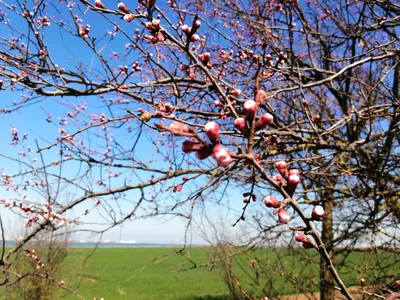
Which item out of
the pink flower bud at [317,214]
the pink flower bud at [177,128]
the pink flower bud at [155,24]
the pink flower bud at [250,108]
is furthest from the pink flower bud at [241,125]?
the pink flower bud at [155,24]

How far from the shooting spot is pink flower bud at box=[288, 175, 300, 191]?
935mm

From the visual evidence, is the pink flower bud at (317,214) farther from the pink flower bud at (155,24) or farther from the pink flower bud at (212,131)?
the pink flower bud at (155,24)

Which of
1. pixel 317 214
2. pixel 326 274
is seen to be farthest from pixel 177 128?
pixel 326 274

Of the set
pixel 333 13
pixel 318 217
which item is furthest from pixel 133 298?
pixel 318 217

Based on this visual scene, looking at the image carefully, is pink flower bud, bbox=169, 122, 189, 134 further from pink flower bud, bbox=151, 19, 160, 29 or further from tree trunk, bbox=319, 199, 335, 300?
tree trunk, bbox=319, 199, 335, 300

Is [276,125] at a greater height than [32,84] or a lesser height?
lesser

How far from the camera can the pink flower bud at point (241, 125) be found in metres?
0.78

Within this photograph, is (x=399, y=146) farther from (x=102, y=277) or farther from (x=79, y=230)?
(x=102, y=277)

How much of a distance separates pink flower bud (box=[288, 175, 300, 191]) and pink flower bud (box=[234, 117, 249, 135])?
9.0 inches

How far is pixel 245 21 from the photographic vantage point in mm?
5539

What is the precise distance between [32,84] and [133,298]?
18.8 meters

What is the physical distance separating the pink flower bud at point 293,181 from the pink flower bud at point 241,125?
228 millimetres

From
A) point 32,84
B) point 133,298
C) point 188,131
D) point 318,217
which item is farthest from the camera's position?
point 133,298

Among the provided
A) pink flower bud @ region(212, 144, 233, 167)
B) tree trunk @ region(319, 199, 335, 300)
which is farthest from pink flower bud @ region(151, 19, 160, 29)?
tree trunk @ region(319, 199, 335, 300)
